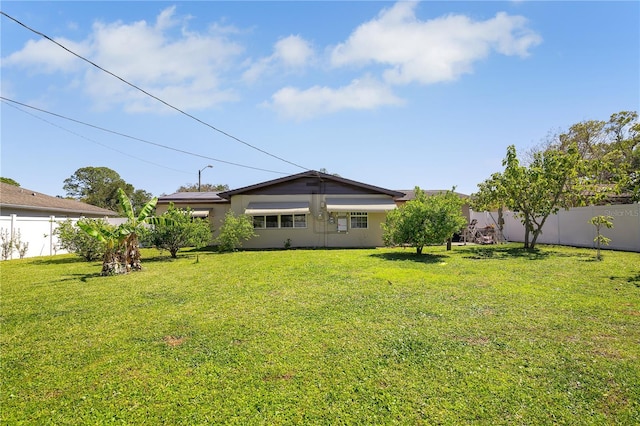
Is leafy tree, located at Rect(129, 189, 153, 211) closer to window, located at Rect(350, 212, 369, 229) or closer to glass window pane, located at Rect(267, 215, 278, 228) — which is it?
glass window pane, located at Rect(267, 215, 278, 228)

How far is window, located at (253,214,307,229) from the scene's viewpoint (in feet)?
71.5

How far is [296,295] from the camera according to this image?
25.7 feet

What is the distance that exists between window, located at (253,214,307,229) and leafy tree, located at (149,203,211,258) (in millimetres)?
5438

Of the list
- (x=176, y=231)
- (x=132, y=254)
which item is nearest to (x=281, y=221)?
(x=176, y=231)

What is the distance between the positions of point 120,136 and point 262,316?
642 inches

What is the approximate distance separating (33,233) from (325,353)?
20.4m

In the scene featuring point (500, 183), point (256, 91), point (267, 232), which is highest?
point (256, 91)

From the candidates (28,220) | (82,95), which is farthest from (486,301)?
(28,220)

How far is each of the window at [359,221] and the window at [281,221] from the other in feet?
11.1

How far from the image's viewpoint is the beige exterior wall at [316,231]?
21828 millimetres

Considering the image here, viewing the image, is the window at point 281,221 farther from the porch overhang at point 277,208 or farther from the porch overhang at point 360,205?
the porch overhang at point 360,205

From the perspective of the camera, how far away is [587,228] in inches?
696

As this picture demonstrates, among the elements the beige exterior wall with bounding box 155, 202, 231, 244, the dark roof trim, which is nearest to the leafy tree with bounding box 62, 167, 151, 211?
the dark roof trim

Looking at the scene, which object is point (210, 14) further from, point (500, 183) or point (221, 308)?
point (500, 183)
